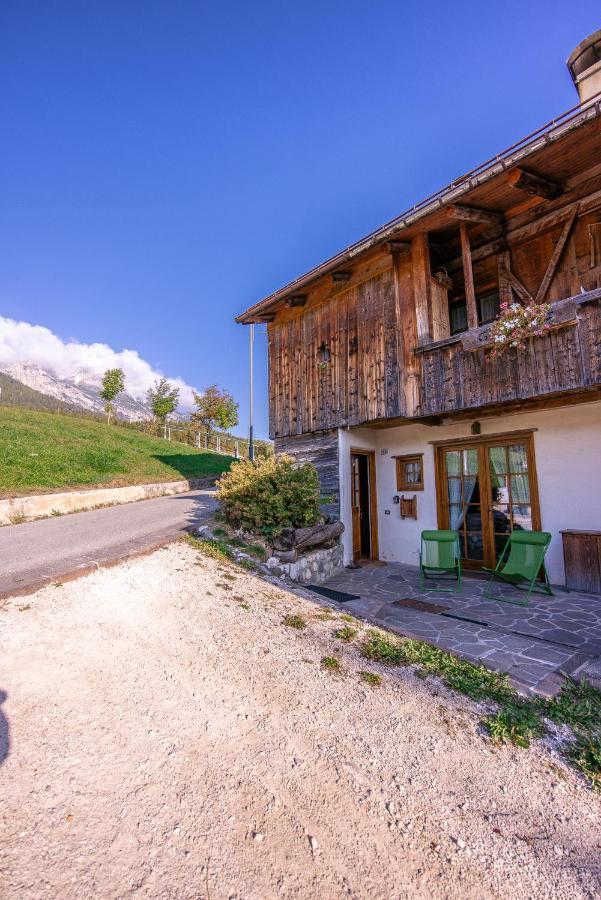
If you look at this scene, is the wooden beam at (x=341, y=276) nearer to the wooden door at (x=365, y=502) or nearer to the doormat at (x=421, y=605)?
the wooden door at (x=365, y=502)

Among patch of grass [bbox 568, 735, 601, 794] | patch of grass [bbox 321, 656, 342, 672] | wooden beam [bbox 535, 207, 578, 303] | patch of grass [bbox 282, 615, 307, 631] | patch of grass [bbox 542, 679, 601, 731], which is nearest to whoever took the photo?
patch of grass [bbox 568, 735, 601, 794]

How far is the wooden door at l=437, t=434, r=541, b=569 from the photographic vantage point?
7.54 metres

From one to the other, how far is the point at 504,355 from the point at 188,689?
20.9 feet

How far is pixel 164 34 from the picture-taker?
9438 mm

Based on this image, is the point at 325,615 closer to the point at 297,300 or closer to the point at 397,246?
the point at 397,246

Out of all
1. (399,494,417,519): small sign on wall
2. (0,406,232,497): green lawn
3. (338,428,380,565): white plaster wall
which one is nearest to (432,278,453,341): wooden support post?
(338,428,380,565): white plaster wall

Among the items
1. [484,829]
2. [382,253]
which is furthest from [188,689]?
[382,253]

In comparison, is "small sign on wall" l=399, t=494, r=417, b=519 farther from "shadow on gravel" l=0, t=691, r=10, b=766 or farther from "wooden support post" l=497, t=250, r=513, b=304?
"shadow on gravel" l=0, t=691, r=10, b=766

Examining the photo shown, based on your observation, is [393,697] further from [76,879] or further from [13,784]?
[13,784]

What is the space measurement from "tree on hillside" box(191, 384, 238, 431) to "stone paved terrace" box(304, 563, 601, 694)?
2686 centimetres

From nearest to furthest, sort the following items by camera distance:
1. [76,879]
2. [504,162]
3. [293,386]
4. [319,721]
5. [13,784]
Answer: [76,879] → [13,784] → [319,721] → [504,162] → [293,386]

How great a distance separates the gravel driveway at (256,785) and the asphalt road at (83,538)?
1626 millimetres

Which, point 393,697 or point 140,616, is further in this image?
point 140,616

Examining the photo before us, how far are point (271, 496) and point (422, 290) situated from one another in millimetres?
4888
